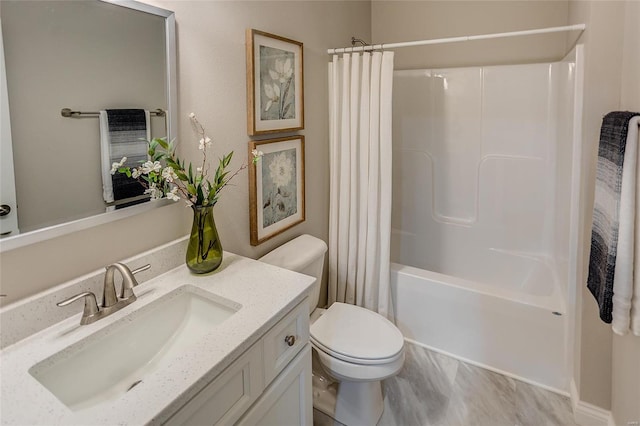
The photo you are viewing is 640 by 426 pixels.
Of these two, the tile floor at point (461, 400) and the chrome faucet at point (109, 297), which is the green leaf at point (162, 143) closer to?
the chrome faucet at point (109, 297)

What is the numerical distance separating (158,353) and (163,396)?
44cm

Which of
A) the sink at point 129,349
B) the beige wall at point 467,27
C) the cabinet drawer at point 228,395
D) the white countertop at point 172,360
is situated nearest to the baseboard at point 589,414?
the white countertop at point 172,360

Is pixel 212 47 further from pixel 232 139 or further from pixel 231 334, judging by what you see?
pixel 231 334

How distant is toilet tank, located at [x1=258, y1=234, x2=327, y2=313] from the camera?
1854 mm

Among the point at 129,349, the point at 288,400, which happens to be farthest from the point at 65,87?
the point at 288,400

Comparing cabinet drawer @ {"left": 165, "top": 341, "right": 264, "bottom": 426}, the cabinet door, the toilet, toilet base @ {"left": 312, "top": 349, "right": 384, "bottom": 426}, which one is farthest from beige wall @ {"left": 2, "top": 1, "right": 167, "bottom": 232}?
toilet base @ {"left": 312, "top": 349, "right": 384, "bottom": 426}

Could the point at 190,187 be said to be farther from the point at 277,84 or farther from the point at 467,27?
the point at 467,27

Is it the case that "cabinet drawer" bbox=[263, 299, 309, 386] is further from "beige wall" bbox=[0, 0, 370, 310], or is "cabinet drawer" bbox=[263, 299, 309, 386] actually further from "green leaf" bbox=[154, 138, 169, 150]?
"green leaf" bbox=[154, 138, 169, 150]

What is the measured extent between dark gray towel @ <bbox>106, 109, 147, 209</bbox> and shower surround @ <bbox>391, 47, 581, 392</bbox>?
1614 millimetres

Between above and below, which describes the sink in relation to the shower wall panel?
below

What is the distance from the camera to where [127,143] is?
1.27m

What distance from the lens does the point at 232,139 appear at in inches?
66.2

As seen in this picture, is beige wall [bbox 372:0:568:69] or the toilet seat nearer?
the toilet seat

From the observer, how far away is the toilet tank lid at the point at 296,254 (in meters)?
1.85
